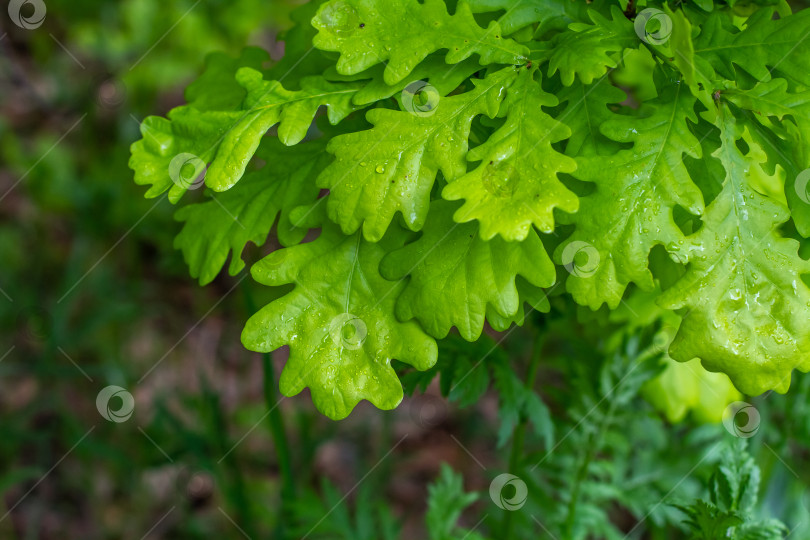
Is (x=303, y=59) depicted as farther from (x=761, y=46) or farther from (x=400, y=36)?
(x=761, y=46)

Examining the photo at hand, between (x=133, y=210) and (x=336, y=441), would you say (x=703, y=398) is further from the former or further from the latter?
(x=133, y=210)

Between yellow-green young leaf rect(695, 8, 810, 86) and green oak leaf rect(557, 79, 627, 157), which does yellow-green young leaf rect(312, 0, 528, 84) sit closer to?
green oak leaf rect(557, 79, 627, 157)

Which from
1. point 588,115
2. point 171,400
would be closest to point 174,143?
Result: point 588,115

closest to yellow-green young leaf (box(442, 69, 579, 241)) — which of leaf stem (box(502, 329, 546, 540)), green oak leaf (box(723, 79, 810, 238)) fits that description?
green oak leaf (box(723, 79, 810, 238))

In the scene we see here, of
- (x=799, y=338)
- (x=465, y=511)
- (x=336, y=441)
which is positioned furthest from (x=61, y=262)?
(x=799, y=338)

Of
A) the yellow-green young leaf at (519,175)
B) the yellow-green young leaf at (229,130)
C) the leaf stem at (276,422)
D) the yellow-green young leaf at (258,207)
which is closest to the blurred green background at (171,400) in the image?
the leaf stem at (276,422)

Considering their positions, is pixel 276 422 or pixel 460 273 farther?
pixel 276 422
